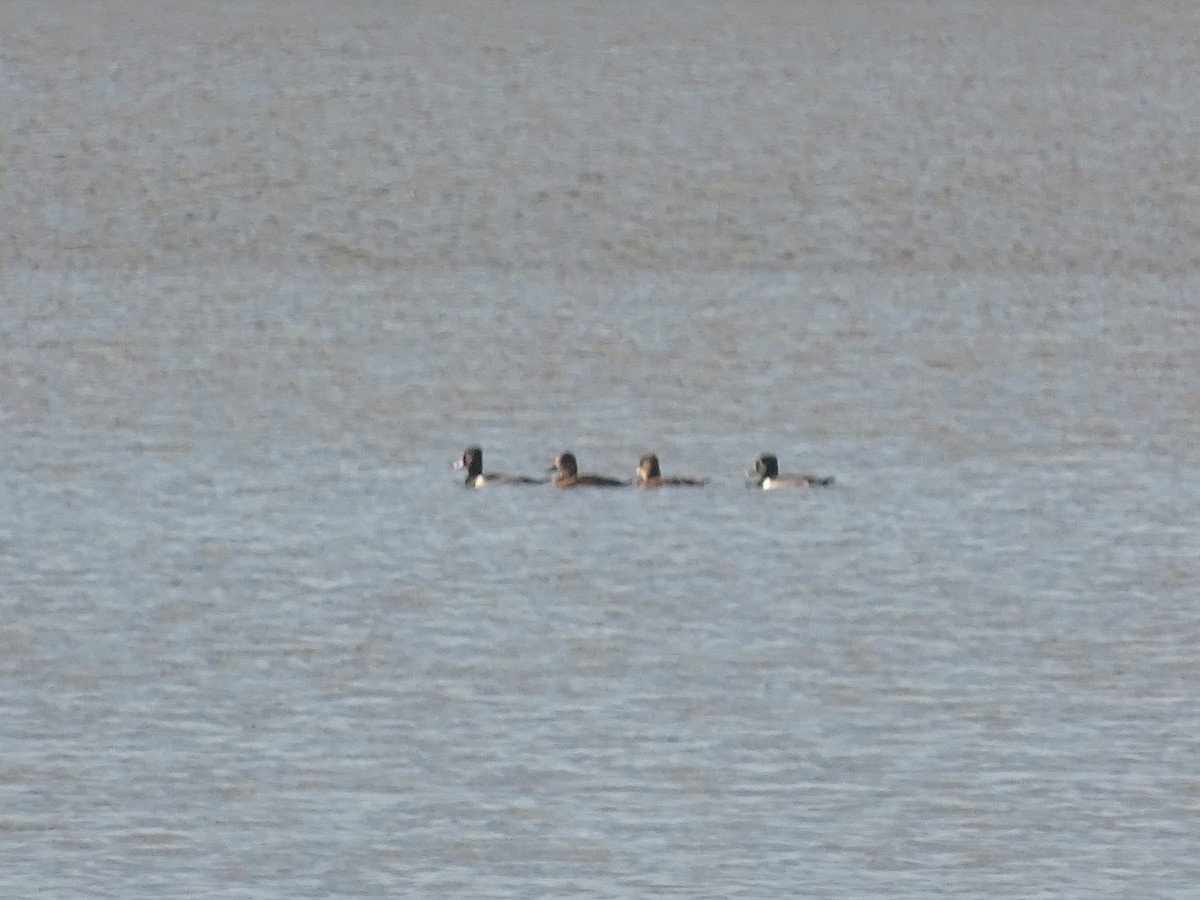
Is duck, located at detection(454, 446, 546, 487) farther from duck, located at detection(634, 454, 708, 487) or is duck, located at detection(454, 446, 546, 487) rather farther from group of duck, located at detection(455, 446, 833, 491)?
duck, located at detection(634, 454, 708, 487)

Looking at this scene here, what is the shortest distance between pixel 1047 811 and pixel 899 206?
83.7 feet

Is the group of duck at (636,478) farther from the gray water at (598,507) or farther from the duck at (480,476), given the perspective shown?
the gray water at (598,507)

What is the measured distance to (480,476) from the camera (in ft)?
67.0

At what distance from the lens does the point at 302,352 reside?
1050 inches

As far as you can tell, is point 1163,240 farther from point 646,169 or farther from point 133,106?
point 133,106

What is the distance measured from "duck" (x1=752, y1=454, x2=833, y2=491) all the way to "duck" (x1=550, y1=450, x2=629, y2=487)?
2.41ft

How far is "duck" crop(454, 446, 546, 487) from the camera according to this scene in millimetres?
20281

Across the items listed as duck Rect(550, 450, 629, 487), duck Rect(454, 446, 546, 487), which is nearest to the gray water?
duck Rect(550, 450, 629, 487)

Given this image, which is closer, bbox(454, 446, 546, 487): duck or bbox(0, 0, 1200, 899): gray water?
bbox(0, 0, 1200, 899): gray water

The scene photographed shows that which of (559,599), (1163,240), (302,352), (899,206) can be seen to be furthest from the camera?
(899,206)

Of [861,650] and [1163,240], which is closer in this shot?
[861,650]

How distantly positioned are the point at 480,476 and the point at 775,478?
161 centimetres

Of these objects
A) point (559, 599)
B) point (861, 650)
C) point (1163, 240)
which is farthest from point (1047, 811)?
point (1163, 240)

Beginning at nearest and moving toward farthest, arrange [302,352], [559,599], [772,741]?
1. [772,741]
2. [559,599]
3. [302,352]
